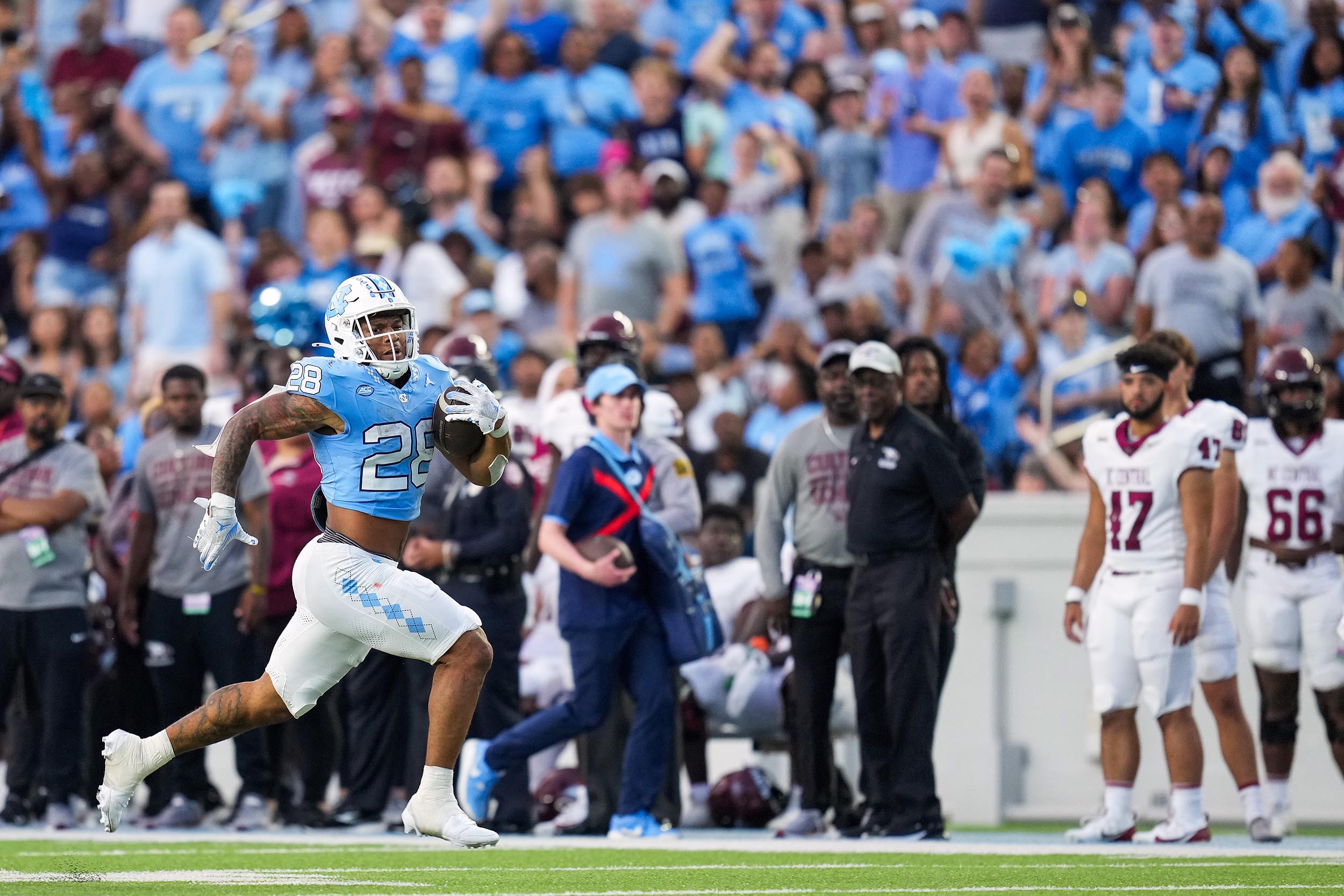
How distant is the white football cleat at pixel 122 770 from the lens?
749cm

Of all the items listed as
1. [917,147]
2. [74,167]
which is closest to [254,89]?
[74,167]

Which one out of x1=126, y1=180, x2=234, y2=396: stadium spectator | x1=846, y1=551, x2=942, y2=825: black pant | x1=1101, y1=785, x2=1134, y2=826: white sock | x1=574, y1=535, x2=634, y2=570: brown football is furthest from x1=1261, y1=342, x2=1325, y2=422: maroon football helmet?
x1=126, y1=180, x2=234, y2=396: stadium spectator

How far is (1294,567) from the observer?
10039mm

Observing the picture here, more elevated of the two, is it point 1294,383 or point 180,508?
point 1294,383

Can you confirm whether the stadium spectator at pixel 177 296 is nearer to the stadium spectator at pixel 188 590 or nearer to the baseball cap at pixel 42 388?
the baseball cap at pixel 42 388

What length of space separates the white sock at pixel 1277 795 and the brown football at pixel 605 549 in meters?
3.21

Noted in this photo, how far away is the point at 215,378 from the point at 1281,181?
757 centimetres

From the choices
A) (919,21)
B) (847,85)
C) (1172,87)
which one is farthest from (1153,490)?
(919,21)

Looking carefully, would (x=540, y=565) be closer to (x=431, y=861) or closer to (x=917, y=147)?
(x=431, y=861)

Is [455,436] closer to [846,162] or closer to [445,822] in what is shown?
[445,822]

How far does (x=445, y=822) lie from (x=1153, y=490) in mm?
3851

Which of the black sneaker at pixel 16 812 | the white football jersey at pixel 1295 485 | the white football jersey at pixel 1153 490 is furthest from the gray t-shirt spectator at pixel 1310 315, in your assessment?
the black sneaker at pixel 16 812

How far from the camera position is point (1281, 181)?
1424 centimetres

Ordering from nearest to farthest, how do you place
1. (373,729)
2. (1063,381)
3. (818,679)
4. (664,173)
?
(818,679)
(373,729)
(1063,381)
(664,173)
